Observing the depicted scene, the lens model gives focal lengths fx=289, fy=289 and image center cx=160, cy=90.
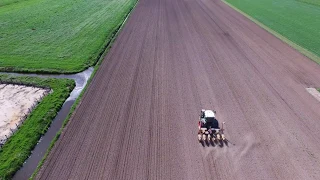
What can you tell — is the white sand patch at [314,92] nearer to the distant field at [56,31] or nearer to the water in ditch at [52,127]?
the water in ditch at [52,127]

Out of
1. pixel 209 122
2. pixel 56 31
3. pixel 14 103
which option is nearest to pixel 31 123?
pixel 14 103

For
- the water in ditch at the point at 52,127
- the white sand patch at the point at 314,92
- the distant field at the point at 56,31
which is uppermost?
the distant field at the point at 56,31

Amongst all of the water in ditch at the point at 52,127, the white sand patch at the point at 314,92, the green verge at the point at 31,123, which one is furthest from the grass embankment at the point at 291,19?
the green verge at the point at 31,123

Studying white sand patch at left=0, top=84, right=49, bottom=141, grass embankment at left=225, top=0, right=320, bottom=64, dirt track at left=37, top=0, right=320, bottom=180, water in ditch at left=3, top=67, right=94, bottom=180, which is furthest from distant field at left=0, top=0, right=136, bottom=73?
grass embankment at left=225, top=0, right=320, bottom=64

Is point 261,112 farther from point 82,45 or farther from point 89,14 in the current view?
point 89,14

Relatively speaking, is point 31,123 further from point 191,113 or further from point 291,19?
point 291,19

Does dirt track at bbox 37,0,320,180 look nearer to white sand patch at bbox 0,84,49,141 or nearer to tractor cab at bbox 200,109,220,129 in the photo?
tractor cab at bbox 200,109,220,129
